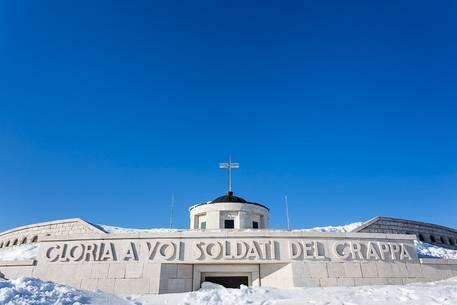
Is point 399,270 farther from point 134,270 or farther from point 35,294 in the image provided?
point 35,294

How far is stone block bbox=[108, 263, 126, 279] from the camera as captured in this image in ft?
38.4

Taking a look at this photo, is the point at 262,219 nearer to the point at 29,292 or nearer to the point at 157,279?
the point at 157,279

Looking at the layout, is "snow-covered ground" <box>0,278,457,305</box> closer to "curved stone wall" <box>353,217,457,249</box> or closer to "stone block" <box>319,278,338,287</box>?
"stone block" <box>319,278,338,287</box>

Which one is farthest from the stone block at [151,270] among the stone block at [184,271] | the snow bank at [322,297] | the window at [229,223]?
the window at [229,223]

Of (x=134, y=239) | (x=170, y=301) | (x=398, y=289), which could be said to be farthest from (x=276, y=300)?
(x=134, y=239)

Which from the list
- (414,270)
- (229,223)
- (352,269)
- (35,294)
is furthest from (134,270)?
(414,270)

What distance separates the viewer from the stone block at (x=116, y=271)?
11.7 meters

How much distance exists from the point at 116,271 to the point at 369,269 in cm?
951

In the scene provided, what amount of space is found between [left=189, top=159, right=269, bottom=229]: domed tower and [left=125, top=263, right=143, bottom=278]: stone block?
761 centimetres

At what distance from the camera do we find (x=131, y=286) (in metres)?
11.5

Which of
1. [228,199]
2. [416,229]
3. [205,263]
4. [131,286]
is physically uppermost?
[228,199]

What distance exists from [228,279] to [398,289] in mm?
6150

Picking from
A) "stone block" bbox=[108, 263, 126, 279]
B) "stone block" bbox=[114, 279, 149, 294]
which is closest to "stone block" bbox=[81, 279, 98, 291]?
"stone block" bbox=[108, 263, 126, 279]

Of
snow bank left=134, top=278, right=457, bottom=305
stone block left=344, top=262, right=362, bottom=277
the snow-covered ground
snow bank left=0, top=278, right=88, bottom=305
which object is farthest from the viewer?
stone block left=344, top=262, right=362, bottom=277
